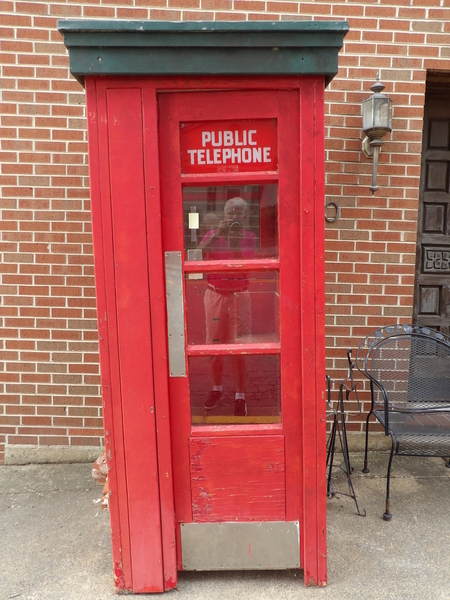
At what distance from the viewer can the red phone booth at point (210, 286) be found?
176cm

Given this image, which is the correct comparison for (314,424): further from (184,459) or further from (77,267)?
(77,267)

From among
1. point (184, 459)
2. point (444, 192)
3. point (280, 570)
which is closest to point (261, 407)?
point (184, 459)

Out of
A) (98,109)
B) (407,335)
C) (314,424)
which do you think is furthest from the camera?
(407,335)

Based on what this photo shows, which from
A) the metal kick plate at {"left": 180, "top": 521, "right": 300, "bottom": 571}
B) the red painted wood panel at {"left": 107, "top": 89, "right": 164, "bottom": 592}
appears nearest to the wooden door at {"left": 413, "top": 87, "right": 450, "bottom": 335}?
the metal kick plate at {"left": 180, "top": 521, "right": 300, "bottom": 571}

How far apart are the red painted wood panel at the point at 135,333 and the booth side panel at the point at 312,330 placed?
71cm

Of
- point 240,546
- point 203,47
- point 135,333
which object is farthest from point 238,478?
point 203,47

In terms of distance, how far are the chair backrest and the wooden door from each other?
45 centimetres

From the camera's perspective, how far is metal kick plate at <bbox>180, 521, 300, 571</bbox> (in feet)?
6.70

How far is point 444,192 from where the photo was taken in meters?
3.46

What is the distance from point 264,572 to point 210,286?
1510mm

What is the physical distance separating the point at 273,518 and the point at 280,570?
374 millimetres

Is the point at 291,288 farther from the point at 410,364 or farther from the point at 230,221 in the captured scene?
the point at 410,364

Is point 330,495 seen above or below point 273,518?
below

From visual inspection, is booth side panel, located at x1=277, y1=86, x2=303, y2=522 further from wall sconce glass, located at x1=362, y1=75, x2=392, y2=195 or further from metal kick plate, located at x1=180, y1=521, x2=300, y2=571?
wall sconce glass, located at x1=362, y1=75, x2=392, y2=195
